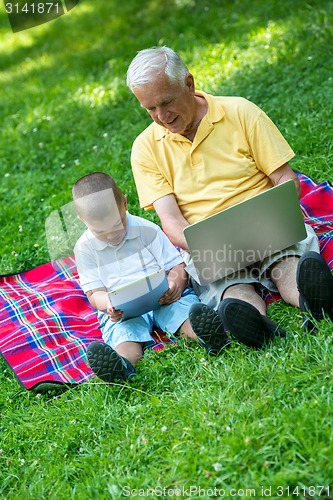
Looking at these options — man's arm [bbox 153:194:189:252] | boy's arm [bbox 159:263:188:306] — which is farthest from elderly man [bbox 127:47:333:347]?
boy's arm [bbox 159:263:188:306]

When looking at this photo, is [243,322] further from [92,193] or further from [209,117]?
[209,117]

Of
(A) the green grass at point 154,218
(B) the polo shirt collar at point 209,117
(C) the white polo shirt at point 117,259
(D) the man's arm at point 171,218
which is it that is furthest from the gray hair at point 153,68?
(A) the green grass at point 154,218

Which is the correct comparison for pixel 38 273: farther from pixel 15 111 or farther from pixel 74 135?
pixel 15 111

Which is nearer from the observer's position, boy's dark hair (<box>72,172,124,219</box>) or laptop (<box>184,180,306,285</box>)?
laptop (<box>184,180,306,285</box>)

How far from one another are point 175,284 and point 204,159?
0.67 meters

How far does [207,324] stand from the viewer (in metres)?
3.23

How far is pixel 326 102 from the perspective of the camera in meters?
5.60

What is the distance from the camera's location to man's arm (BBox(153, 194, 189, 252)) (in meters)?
3.75

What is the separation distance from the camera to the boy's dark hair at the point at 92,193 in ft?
11.8

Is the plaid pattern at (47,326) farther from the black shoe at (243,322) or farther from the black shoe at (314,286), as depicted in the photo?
the black shoe at (314,286)

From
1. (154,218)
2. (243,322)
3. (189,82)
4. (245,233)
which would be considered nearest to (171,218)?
(245,233)

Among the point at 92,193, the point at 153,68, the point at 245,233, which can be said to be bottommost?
the point at 245,233

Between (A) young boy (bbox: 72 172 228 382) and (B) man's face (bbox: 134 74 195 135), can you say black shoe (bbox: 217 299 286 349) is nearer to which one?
(A) young boy (bbox: 72 172 228 382)

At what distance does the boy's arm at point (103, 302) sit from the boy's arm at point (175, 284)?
0.85 feet
